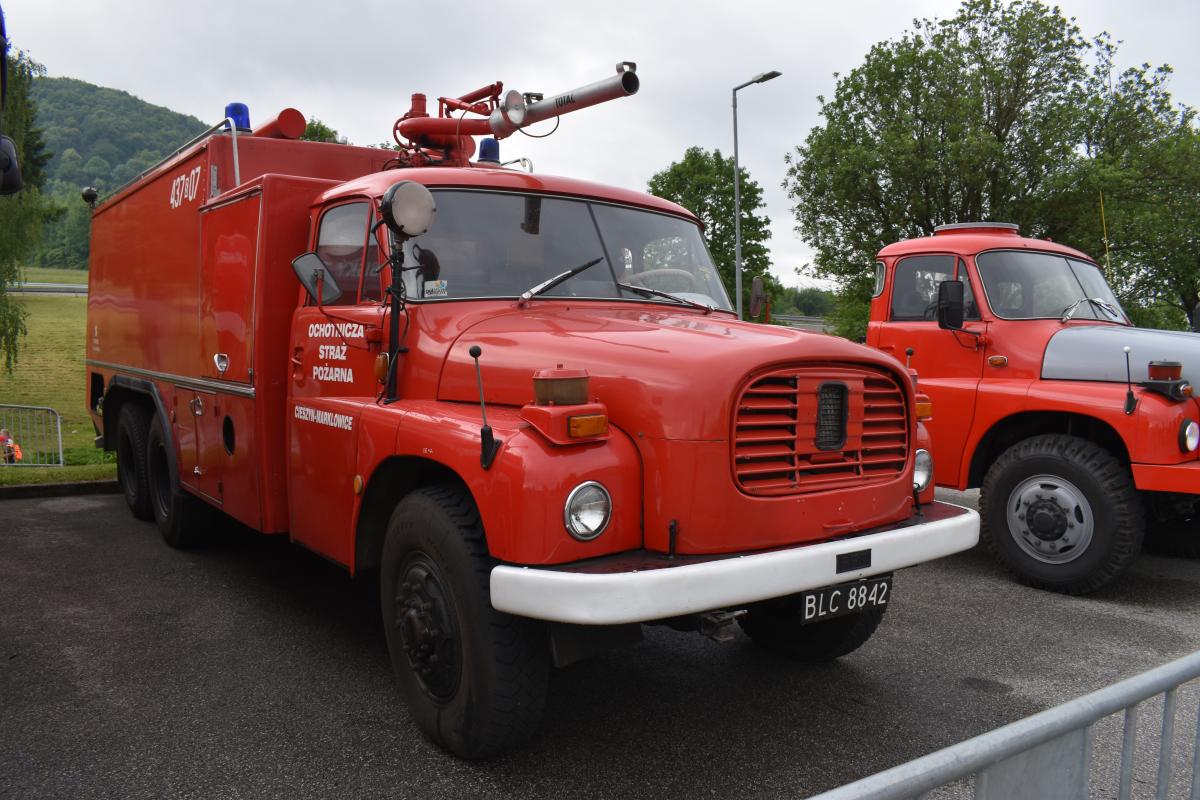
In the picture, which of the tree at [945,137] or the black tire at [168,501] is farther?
the tree at [945,137]

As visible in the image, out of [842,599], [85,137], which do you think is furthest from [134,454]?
[85,137]

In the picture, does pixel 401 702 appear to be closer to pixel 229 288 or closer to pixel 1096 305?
pixel 229 288

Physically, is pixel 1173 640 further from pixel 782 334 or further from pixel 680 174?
pixel 680 174

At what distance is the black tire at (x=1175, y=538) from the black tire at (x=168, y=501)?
7.30m

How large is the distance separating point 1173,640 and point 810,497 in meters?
3.15

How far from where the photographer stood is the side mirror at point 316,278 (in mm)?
4324

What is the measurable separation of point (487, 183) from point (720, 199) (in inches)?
1383

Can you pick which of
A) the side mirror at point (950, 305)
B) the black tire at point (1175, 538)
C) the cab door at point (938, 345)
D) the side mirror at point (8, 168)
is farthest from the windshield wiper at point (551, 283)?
the black tire at point (1175, 538)

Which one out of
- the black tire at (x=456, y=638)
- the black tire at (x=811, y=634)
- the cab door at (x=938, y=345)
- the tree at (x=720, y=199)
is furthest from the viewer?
the tree at (x=720, y=199)

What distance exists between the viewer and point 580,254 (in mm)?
4371

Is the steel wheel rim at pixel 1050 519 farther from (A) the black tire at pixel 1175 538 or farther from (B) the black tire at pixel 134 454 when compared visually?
(B) the black tire at pixel 134 454

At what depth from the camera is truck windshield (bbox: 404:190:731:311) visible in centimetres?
414

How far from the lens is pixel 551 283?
422 cm

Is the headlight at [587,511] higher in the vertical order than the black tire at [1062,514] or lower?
higher
